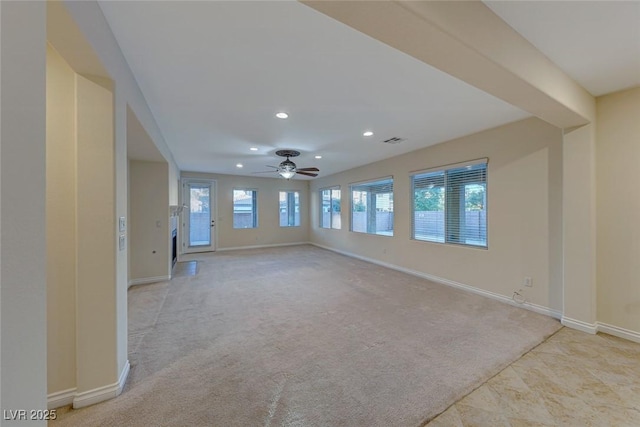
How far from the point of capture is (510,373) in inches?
80.7

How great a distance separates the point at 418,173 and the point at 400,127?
155cm

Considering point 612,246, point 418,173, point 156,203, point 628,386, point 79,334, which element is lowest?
point 628,386

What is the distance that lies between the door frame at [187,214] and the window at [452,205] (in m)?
5.80

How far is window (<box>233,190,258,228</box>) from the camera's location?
8.20 meters

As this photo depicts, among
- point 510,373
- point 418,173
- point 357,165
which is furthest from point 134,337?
point 357,165

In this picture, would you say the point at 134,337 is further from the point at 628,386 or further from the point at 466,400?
the point at 628,386

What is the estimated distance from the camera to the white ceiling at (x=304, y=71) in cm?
160

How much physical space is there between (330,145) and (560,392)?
4026 mm

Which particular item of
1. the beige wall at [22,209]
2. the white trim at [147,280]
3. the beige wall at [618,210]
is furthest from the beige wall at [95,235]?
the beige wall at [618,210]

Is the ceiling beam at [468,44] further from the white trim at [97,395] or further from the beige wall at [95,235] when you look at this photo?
the white trim at [97,395]

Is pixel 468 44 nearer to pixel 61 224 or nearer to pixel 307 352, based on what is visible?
pixel 307 352

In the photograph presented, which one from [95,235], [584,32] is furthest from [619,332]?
[95,235]

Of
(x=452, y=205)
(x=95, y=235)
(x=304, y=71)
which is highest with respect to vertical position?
(x=304, y=71)

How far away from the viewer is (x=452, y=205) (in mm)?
4352
